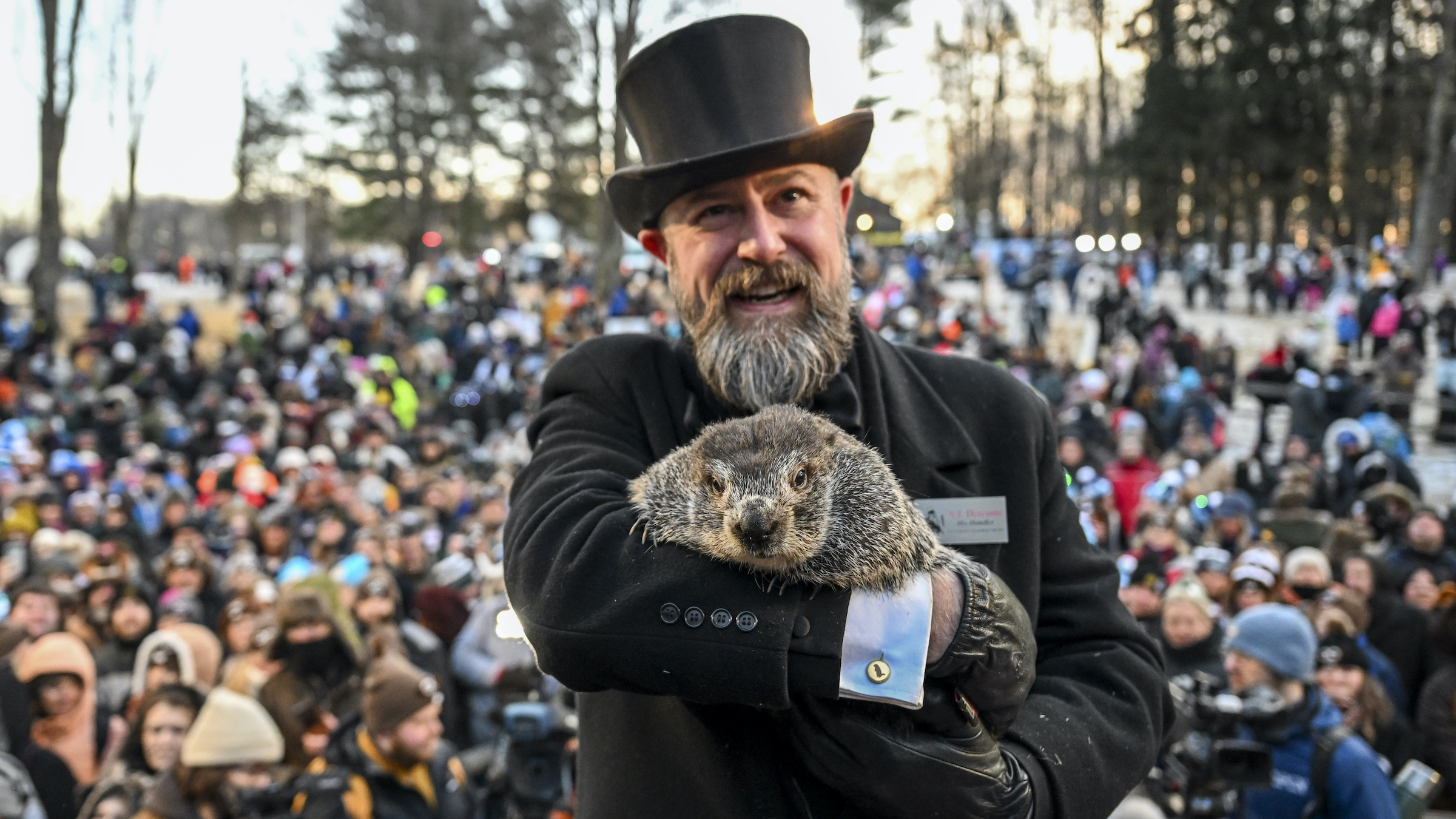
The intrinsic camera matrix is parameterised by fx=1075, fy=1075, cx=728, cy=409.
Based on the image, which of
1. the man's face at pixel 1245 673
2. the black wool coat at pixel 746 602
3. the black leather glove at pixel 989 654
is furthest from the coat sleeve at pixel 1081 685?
the man's face at pixel 1245 673

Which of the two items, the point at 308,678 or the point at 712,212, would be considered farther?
the point at 308,678

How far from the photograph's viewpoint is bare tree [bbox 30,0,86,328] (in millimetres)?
25062

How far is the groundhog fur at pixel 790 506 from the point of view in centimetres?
Answer: 173

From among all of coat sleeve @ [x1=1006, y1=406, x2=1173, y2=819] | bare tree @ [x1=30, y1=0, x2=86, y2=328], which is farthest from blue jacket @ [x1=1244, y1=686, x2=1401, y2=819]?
bare tree @ [x1=30, y1=0, x2=86, y2=328]

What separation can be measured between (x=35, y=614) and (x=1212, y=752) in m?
6.42

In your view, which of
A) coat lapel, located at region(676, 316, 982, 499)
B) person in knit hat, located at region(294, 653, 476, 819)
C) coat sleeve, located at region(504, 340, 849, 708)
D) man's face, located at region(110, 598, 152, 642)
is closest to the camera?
coat sleeve, located at region(504, 340, 849, 708)

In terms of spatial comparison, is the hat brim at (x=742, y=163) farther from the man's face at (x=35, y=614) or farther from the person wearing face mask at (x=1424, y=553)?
the person wearing face mask at (x=1424, y=553)

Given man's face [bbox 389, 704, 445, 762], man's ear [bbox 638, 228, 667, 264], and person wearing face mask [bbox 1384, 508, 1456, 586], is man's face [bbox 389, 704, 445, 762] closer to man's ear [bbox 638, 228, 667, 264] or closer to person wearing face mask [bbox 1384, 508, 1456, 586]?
man's ear [bbox 638, 228, 667, 264]

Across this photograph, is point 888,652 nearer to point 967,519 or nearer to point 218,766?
point 967,519

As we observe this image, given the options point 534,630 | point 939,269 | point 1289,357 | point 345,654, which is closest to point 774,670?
point 534,630

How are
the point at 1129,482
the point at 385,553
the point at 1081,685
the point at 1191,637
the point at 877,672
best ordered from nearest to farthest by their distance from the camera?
the point at 877,672
the point at 1081,685
the point at 1191,637
the point at 385,553
the point at 1129,482

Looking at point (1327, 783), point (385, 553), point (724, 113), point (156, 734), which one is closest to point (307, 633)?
point (156, 734)

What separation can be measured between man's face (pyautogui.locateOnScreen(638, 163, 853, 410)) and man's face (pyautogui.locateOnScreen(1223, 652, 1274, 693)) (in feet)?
12.0

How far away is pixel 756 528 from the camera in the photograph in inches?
67.7
